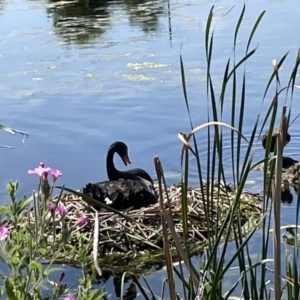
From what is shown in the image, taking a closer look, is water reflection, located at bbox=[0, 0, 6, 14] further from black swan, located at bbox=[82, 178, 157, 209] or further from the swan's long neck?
black swan, located at bbox=[82, 178, 157, 209]

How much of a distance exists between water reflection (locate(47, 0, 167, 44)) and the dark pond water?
0.08 feet

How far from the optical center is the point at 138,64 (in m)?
10.4

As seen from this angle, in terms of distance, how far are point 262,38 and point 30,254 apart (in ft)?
33.9

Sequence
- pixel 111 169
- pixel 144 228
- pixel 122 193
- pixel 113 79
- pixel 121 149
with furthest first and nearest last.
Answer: pixel 113 79 → pixel 121 149 → pixel 111 169 → pixel 122 193 → pixel 144 228

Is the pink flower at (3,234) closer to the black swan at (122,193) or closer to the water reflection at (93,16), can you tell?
the black swan at (122,193)

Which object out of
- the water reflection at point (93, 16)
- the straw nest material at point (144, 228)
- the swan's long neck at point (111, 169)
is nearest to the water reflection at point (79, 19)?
the water reflection at point (93, 16)

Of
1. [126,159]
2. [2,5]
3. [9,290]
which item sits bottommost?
[2,5]

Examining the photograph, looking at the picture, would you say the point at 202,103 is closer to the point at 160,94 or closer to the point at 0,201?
the point at 160,94

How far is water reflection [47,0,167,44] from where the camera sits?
523 inches

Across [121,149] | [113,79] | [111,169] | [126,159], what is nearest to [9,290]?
[111,169]

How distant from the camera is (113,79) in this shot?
31.6 feet

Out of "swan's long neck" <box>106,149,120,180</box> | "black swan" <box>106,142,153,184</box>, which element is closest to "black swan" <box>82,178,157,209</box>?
"black swan" <box>106,142,153,184</box>

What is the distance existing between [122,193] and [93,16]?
10.5m

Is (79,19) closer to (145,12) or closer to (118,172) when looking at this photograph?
(145,12)
